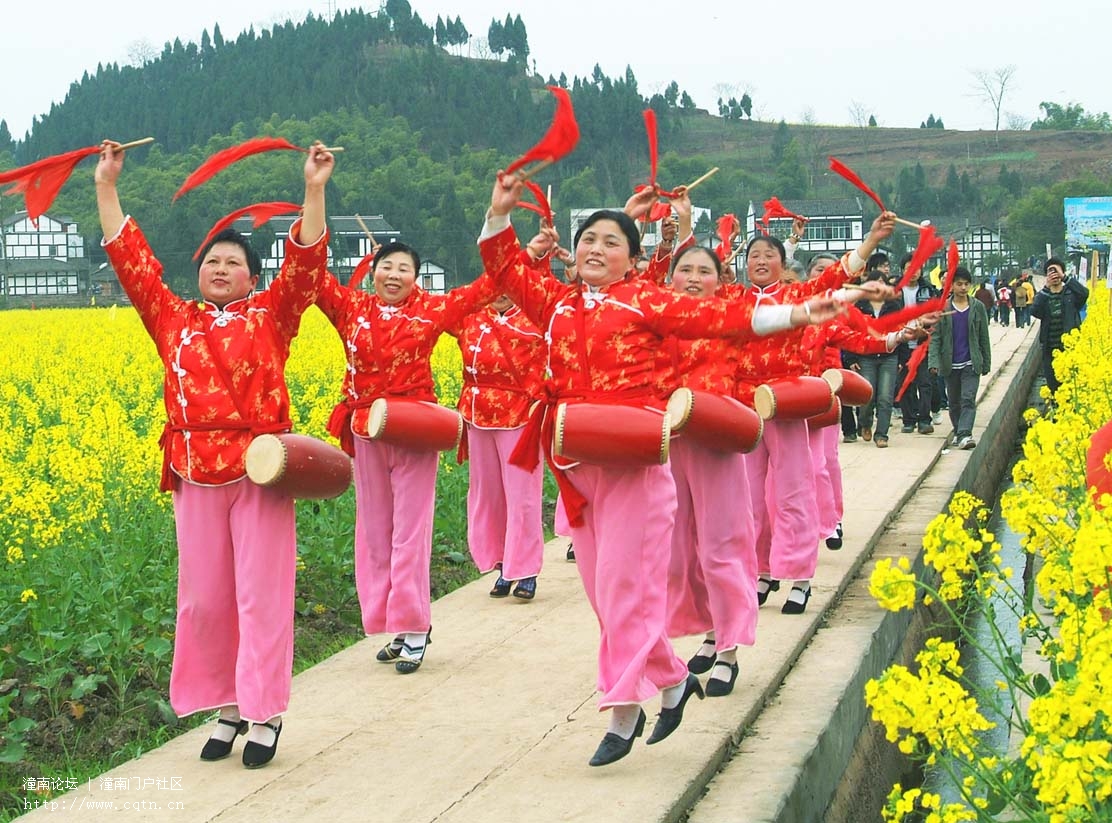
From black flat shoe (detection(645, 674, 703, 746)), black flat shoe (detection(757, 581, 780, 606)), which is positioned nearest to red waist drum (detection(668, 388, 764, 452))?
black flat shoe (detection(645, 674, 703, 746))

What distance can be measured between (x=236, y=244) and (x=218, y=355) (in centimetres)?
45

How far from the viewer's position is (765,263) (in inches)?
332

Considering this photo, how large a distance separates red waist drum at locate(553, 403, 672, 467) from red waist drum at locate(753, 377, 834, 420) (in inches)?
103

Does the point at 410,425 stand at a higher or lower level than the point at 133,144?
lower

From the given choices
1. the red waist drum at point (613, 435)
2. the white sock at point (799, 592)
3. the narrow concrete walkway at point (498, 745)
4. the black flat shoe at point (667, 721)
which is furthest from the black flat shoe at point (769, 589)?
the red waist drum at point (613, 435)

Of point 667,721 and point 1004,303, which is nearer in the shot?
point 667,721

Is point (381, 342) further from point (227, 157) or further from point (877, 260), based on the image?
point (877, 260)

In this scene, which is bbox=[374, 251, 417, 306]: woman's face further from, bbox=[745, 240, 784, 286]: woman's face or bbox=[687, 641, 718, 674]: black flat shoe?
bbox=[687, 641, 718, 674]: black flat shoe

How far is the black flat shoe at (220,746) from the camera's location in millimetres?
5836

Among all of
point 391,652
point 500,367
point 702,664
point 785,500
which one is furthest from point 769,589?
point 391,652

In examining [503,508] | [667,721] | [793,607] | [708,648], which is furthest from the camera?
[503,508]

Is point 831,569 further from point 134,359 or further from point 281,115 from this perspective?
point 281,115

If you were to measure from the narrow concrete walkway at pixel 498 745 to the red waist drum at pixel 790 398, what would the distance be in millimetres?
994

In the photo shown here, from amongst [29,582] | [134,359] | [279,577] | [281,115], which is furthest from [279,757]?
[281,115]
